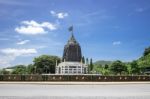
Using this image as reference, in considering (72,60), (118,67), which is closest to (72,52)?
(72,60)

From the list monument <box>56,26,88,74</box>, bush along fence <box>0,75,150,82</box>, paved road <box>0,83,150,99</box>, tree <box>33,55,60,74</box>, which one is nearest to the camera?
paved road <box>0,83,150,99</box>

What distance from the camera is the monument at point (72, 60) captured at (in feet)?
279

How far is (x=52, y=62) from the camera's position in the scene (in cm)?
9725

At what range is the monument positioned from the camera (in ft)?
279

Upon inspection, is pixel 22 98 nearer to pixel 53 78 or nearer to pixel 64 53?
pixel 53 78

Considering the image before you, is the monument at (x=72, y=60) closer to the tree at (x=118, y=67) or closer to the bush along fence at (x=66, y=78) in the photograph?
the tree at (x=118, y=67)

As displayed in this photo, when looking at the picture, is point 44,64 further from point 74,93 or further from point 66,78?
point 74,93

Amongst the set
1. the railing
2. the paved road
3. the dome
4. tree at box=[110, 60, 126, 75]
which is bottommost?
the paved road

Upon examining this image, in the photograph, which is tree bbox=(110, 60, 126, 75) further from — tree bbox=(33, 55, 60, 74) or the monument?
tree bbox=(33, 55, 60, 74)

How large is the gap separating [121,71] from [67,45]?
63.0 feet

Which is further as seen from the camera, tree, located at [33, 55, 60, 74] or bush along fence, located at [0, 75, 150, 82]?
tree, located at [33, 55, 60, 74]

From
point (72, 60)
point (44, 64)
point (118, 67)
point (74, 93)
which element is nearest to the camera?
point (74, 93)

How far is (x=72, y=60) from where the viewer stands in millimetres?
87250

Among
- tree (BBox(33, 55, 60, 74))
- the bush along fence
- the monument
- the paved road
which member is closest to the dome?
the monument
